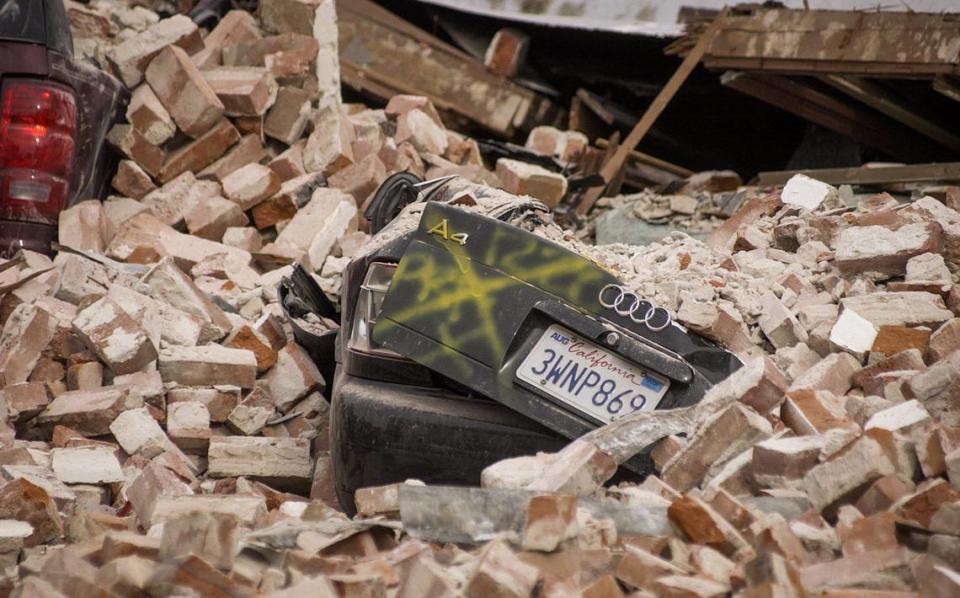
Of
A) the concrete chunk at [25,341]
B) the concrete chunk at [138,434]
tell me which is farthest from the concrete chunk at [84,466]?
the concrete chunk at [25,341]

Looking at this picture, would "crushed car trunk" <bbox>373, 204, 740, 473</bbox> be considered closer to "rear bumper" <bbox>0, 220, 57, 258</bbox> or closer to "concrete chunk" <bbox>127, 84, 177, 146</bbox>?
"rear bumper" <bbox>0, 220, 57, 258</bbox>

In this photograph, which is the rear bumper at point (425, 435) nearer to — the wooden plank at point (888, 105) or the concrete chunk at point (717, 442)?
the concrete chunk at point (717, 442)

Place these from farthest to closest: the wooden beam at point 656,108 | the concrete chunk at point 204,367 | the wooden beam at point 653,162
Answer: the wooden beam at point 653,162 < the wooden beam at point 656,108 < the concrete chunk at point 204,367

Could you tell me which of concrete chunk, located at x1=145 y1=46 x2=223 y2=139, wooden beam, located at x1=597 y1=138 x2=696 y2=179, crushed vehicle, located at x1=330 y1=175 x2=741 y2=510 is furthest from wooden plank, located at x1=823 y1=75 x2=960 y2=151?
crushed vehicle, located at x1=330 y1=175 x2=741 y2=510

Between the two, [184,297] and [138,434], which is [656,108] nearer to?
[184,297]

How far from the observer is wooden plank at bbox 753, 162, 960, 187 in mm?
7633

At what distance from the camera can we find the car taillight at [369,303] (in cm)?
382

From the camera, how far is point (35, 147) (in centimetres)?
545

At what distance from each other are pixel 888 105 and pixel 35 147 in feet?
19.0

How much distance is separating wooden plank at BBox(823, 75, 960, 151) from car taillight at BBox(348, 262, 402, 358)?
17.9 ft

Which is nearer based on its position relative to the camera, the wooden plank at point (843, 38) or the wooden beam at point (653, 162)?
the wooden plank at point (843, 38)

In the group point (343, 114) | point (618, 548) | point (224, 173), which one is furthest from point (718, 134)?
point (618, 548)

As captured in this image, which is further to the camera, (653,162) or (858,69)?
(653,162)

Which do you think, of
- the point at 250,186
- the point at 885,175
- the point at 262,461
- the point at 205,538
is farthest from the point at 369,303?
the point at 885,175
